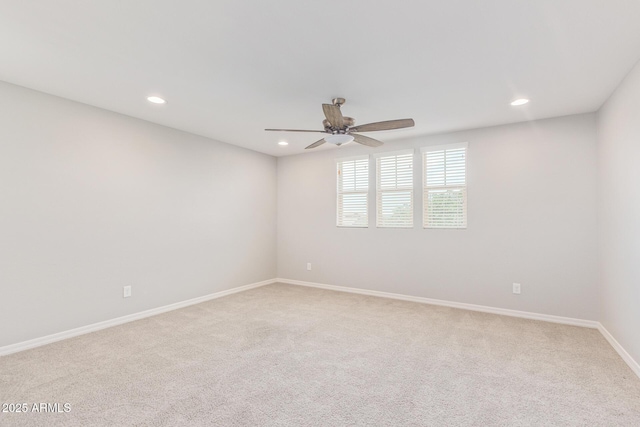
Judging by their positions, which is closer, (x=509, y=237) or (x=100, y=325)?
(x=100, y=325)

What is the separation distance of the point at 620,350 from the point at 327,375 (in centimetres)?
270

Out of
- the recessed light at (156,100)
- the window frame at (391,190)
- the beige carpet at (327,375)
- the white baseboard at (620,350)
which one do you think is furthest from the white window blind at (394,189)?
the recessed light at (156,100)

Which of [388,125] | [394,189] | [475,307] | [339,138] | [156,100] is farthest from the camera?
[394,189]

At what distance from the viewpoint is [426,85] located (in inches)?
111

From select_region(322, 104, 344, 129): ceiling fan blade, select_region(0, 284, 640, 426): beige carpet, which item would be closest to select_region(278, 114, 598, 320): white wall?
select_region(0, 284, 640, 426): beige carpet

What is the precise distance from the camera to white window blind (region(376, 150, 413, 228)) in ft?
15.3

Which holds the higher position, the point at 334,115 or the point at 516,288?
the point at 334,115

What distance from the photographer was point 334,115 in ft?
8.84

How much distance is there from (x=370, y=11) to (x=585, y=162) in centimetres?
334

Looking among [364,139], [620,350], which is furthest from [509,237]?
[364,139]

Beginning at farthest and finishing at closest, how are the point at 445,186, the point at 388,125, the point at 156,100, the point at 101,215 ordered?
the point at 445,186, the point at 101,215, the point at 156,100, the point at 388,125

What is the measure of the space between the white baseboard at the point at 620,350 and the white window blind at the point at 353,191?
3.07 metres

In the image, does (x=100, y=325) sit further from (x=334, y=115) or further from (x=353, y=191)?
(x=353, y=191)

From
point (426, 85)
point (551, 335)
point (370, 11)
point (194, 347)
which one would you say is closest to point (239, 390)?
point (194, 347)
